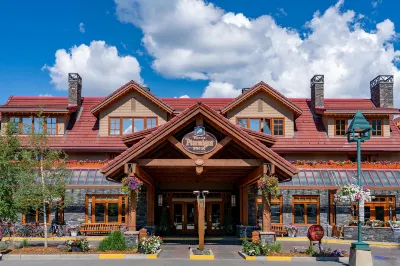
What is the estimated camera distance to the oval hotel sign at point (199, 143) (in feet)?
61.7

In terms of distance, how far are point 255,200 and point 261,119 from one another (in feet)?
18.1

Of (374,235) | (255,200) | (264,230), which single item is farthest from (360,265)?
(255,200)

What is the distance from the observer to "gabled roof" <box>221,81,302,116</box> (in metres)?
30.1

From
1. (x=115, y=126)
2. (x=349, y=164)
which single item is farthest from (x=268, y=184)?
(x=115, y=126)

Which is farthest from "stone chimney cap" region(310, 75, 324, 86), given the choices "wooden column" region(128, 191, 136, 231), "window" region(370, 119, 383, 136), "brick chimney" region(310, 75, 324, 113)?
"wooden column" region(128, 191, 136, 231)

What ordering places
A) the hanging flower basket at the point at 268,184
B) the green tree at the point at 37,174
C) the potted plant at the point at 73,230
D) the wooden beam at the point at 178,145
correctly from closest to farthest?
the hanging flower basket at the point at 268,184
the wooden beam at the point at 178,145
the green tree at the point at 37,174
the potted plant at the point at 73,230

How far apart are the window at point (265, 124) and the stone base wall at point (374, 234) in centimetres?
800

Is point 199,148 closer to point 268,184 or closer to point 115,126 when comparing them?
point 268,184

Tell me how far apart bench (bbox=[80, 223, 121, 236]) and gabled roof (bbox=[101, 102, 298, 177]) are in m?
10.1

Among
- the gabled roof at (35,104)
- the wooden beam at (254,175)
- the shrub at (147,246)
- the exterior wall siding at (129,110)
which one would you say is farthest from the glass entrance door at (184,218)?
the shrub at (147,246)

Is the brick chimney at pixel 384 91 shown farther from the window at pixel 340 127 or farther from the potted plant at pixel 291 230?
the potted plant at pixel 291 230

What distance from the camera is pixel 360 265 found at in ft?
49.7

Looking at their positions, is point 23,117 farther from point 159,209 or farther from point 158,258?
point 158,258

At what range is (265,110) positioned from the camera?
1212 inches
